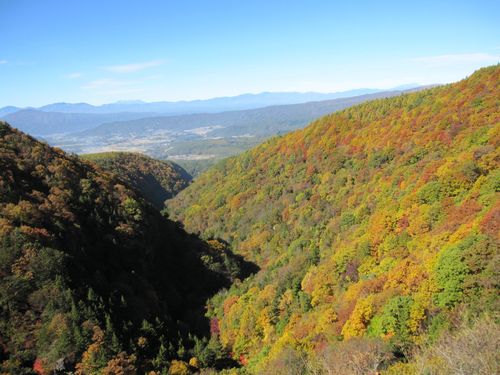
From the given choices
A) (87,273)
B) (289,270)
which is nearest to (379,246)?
(289,270)

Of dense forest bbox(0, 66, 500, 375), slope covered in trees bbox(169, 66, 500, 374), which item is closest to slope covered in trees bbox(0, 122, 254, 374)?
dense forest bbox(0, 66, 500, 375)

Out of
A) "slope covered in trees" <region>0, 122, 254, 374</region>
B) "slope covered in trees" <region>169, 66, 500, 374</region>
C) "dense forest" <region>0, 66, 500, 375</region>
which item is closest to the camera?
"slope covered in trees" <region>169, 66, 500, 374</region>

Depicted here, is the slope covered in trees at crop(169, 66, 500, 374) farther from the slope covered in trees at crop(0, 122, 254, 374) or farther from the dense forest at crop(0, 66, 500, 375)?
the slope covered in trees at crop(0, 122, 254, 374)

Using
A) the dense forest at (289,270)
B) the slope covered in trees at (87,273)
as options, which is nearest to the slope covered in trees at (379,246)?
the dense forest at (289,270)

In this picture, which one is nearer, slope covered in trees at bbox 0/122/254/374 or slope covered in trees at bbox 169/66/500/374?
slope covered in trees at bbox 169/66/500/374

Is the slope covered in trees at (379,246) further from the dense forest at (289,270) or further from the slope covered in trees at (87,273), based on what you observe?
the slope covered in trees at (87,273)

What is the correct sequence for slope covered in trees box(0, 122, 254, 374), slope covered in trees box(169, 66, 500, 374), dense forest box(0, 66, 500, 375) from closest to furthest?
slope covered in trees box(169, 66, 500, 374) → dense forest box(0, 66, 500, 375) → slope covered in trees box(0, 122, 254, 374)

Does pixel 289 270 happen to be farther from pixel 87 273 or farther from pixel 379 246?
pixel 87 273
